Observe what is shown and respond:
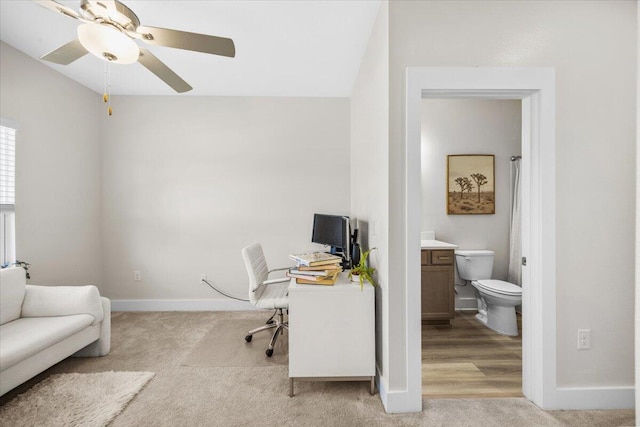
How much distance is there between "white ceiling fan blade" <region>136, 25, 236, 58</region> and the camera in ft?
5.35

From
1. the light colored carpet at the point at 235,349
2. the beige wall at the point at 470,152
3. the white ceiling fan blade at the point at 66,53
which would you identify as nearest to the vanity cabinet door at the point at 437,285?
the beige wall at the point at 470,152

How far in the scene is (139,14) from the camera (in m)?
2.17

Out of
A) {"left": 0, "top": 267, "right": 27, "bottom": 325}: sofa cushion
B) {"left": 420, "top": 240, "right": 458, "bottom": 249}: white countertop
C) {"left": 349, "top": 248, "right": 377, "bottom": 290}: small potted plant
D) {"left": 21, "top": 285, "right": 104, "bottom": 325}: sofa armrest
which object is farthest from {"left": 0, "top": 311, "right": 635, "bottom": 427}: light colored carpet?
{"left": 420, "top": 240, "right": 458, "bottom": 249}: white countertop

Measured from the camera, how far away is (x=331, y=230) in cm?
312

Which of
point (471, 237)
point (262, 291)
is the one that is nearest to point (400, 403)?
point (262, 291)

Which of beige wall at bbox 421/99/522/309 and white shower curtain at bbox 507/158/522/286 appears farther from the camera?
beige wall at bbox 421/99/522/309

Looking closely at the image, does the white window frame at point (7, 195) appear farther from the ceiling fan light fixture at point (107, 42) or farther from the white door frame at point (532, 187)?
the white door frame at point (532, 187)

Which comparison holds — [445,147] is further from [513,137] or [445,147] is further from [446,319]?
[446,319]

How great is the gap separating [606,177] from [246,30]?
269 centimetres

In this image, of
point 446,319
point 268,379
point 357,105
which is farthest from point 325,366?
point 357,105

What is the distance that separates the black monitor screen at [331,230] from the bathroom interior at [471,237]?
0.92 metres

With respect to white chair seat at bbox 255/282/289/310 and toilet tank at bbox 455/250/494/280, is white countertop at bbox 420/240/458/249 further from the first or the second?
white chair seat at bbox 255/282/289/310

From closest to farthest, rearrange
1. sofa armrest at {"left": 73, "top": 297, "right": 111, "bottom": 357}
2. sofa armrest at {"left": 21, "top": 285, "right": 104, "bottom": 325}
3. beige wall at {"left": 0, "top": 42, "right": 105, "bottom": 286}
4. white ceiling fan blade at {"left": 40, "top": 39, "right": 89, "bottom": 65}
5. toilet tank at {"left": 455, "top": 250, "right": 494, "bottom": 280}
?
white ceiling fan blade at {"left": 40, "top": 39, "right": 89, "bottom": 65}
sofa armrest at {"left": 21, "top": 285, "right": 104, "bottom": 325}
sofa armrest at {"left": 73, "top": 297, "right": 111, "bottom": 357}
beige wall at {"left": 0, "top": 42, "right": 105, "bottom": 286}
toilet tank at {"left": 455, "top": 250, "right": 494, "bottom": 280}

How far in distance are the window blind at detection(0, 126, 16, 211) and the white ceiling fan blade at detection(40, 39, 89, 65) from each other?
1358mm
